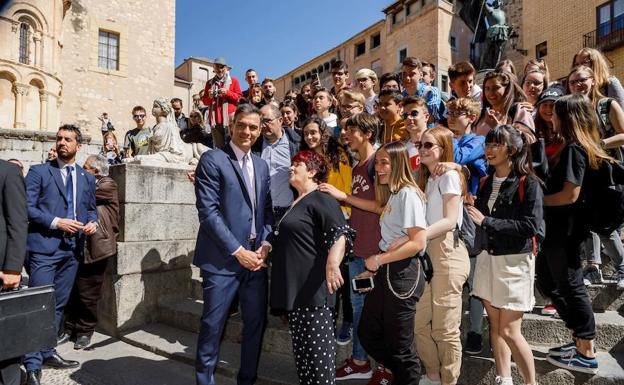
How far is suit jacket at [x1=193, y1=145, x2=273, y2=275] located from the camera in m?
3.19

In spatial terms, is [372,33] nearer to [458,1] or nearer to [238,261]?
[458,1]

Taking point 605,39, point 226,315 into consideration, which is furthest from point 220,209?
point 605,39

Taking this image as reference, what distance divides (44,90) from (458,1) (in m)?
28.0

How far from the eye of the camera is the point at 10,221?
313 centimetres

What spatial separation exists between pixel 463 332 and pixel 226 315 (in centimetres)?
209

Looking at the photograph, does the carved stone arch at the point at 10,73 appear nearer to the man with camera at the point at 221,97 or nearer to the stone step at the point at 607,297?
the man with camera at the point at 221,97

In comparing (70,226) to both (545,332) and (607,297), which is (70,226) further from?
(607,297)

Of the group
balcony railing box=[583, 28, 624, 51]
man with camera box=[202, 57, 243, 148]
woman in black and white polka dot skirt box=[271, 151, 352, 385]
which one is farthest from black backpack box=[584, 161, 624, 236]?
balcony railing box=[583, 28, 624, 51]

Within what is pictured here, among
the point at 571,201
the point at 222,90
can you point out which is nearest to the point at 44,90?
the point at 222,90

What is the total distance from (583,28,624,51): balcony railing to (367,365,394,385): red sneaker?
2183 cm

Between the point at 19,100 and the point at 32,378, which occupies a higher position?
the point at 19,100

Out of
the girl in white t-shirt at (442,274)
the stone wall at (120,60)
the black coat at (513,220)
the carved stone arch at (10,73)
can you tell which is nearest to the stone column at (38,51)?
the stone wall at (120,60)

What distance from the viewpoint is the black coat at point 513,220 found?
286cm

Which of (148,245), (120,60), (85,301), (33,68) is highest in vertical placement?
(120,60)
